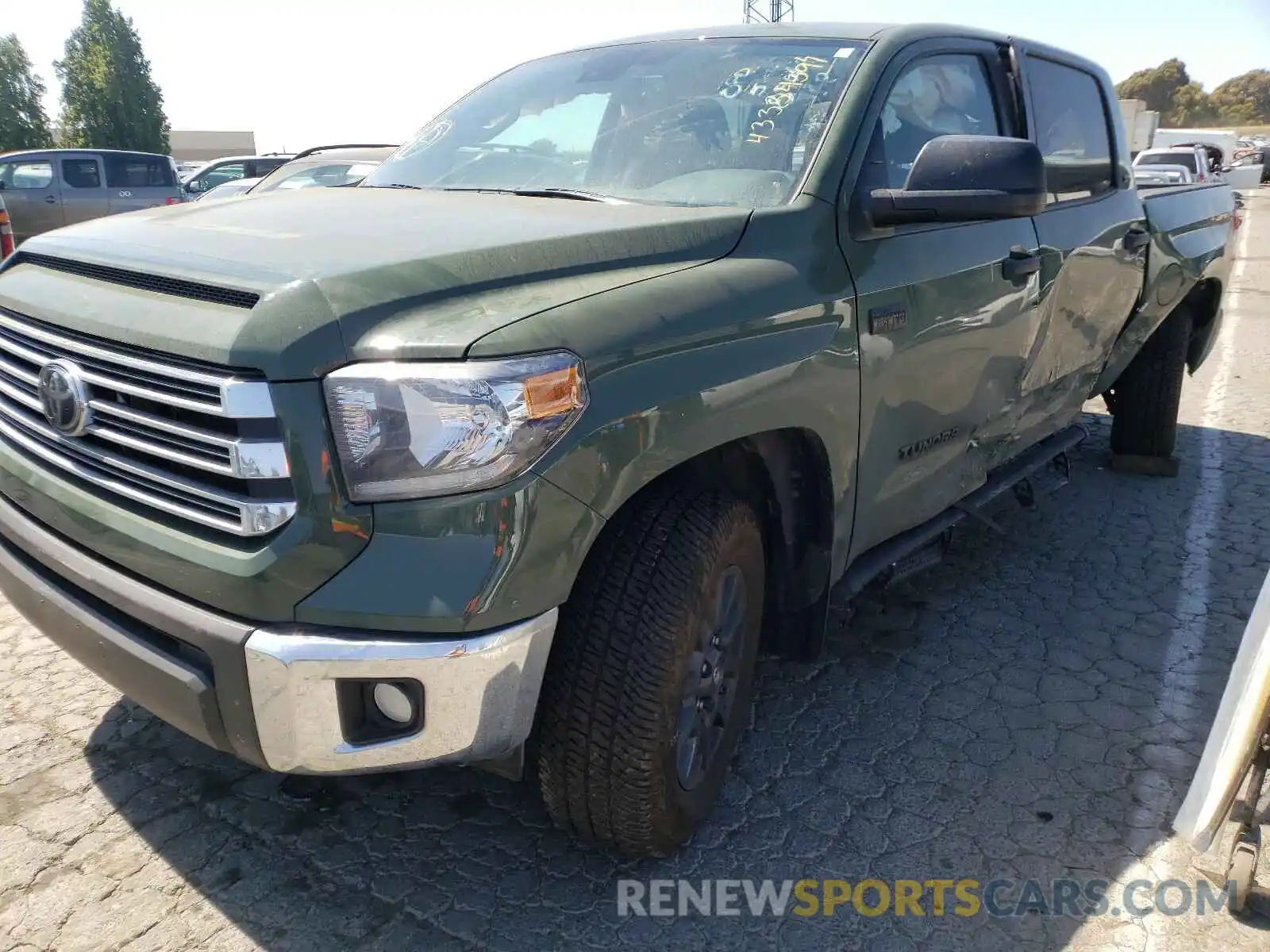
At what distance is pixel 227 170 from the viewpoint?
17.4m

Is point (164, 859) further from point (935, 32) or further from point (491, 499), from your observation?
point (935, 32)

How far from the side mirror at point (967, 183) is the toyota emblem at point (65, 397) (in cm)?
184

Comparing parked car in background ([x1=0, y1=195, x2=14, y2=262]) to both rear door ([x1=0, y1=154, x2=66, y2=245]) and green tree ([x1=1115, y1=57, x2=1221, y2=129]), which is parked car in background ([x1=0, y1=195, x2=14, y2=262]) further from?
green tree ([x1=1115, y1=57, x2=1221, y2=129])

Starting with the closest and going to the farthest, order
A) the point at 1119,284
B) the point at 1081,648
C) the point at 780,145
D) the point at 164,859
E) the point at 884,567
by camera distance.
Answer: the point at 164,859, the point at 780,145, the point at 884,567, the point at 1081,648, the point at 1119,284

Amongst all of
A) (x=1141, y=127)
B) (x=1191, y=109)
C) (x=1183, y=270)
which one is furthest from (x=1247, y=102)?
(x=1183, y=270)

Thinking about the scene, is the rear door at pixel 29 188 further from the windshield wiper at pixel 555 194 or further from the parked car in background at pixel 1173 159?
the parked car in background at pixel 1173 159

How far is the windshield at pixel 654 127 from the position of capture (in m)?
2.57

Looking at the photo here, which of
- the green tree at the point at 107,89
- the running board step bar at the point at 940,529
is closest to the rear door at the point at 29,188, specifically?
the running board step bar at the point at 940,529

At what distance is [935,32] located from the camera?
3025 millimetres

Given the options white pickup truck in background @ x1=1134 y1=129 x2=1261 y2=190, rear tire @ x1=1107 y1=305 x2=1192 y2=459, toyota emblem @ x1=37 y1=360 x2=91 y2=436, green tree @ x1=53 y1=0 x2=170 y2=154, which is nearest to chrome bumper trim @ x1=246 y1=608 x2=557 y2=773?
toyota emblem @ x1=37 y1=360 x2=91 y2=436

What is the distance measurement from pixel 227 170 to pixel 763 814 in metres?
17.8

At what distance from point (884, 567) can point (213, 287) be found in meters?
1.94

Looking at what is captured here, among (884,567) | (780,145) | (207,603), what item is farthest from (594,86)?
(207,603)

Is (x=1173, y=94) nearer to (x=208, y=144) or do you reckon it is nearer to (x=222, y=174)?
(x=208, y=144)
